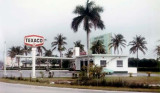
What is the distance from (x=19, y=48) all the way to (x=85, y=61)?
53.4 m

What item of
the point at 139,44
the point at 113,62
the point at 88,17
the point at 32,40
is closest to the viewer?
the point at 88,17

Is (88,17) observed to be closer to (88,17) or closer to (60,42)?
(88,17)

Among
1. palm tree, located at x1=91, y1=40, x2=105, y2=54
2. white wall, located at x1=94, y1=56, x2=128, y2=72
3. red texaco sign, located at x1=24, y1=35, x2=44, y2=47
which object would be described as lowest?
white wall, located at x1=94, y1=56, x2=128, y2=72

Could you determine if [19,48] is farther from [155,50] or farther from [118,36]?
[155,50]

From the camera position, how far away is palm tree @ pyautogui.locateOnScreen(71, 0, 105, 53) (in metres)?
30.0

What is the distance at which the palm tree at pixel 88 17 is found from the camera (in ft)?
98.5

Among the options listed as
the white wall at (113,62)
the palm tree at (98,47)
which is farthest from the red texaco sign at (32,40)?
the palm tree at (98,47)

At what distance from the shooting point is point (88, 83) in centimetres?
2103

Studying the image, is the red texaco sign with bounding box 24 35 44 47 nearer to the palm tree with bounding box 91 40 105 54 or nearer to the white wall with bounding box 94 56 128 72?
the white wall with bounding box 94 56 128 72

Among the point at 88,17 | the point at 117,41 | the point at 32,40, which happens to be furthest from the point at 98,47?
the point at 88,17

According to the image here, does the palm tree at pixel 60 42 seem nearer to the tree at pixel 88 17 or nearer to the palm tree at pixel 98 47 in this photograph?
the palm tree at pixel 98 47

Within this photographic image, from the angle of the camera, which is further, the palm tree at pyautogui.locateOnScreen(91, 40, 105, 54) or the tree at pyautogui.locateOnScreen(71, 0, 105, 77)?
the palm tree at pyautogui.locateOnScreen(91, 40, 105, 54)

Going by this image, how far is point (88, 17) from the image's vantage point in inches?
1187

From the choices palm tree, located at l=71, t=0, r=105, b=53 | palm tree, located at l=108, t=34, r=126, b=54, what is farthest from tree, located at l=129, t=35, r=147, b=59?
palm tree, located at l=71, t=0, r=105, b=53
